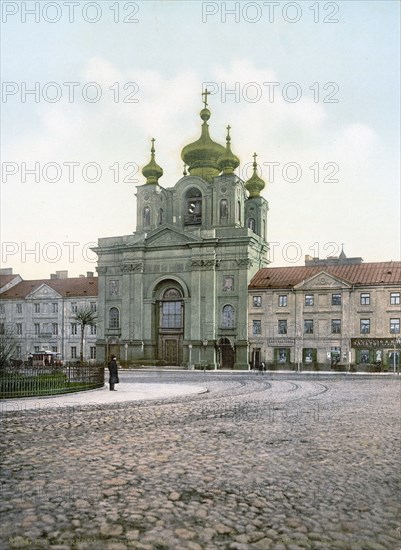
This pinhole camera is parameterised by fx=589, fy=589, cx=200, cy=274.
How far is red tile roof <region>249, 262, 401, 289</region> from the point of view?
53.6 m

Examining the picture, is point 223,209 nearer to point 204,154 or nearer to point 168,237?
point 168,237

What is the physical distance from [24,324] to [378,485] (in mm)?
66628

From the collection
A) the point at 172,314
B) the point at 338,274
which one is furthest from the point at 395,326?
the point at 172,314

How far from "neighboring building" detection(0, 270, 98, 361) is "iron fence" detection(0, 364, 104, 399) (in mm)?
40941

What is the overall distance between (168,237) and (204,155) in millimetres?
12066

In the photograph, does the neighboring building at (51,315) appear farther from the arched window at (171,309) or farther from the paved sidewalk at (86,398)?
the paved sidewalk at (86,398)

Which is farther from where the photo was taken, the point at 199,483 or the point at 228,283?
the point at 228,283

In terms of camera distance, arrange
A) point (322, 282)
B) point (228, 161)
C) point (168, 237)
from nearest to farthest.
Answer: point (322, 282) → point (168, 237) → point (228, 161)

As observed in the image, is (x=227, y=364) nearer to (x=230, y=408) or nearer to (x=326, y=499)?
(x=230, y=408)

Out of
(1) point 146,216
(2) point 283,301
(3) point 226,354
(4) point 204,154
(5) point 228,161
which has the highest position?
(4) point 204,154

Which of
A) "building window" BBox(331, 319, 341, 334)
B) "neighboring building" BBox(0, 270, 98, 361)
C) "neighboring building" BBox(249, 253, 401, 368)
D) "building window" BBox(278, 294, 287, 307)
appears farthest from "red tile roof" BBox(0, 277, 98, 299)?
"building window" BBox(331, 319, 341, 334)

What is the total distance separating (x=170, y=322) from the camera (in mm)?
60281

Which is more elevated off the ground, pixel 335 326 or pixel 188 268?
pixel 188 268

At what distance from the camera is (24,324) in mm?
70500
